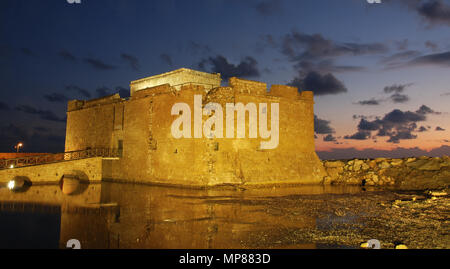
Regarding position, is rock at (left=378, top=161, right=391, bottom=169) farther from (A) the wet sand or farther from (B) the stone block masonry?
(B) the stone block masonry

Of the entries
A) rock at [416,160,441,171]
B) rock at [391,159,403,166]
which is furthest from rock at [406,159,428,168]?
rock at [391,159,403,166]

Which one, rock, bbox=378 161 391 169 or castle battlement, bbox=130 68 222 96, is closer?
rock, bbox=378 161 391 169

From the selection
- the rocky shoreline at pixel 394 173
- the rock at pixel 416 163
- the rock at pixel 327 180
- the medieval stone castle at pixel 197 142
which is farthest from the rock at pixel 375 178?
the medieval stone castle at pixel 197 142

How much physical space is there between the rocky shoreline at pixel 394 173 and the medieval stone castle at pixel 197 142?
1773 millimetres

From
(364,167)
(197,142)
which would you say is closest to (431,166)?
(364,167)

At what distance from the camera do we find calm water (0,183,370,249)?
6680 mm

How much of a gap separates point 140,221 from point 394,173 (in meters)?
18.9

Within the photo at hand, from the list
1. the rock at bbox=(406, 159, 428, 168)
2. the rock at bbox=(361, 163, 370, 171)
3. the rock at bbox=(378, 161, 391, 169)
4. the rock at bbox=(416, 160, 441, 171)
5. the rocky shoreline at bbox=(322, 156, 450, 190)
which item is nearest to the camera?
the rocky shoreline at bbox=(322, 156, 450, 190)

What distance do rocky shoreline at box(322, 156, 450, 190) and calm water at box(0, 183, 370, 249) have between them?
11.1 m

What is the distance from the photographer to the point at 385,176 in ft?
70.8

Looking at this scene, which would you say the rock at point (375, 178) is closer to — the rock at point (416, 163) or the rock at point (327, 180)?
the rock at point (416, 163)

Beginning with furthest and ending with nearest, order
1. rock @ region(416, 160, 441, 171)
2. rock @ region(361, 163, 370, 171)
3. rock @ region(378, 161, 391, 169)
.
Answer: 1. rock @ region(361, 163, 370, 171)
2. rock @ region(378, 161, 391, 169)
3. rock @ region(416, 160, 441, 171)

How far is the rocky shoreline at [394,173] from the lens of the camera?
65.1ft
